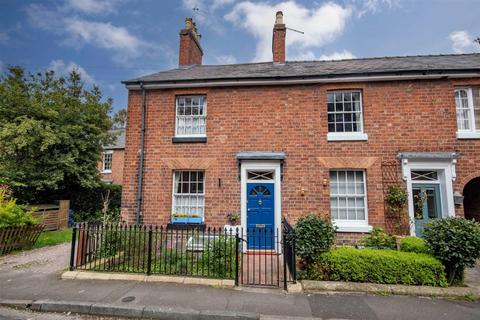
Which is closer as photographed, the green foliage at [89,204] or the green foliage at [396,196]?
the green foliage at [396,196]

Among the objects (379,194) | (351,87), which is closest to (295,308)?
(379,194)

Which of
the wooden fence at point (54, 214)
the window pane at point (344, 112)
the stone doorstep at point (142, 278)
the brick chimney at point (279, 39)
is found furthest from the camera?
the wooden fence at point (54, 214)

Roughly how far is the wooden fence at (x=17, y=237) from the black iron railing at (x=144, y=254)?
368 centimetres

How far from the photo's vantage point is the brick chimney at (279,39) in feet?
39.2

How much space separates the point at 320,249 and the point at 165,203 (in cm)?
580

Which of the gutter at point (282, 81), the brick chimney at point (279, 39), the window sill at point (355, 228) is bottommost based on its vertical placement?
the window sill at point (355, 228)

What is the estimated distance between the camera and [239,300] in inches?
200

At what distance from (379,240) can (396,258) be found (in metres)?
2.36

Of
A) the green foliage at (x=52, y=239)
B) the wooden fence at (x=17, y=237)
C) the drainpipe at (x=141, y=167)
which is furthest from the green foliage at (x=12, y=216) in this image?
the drainpipe at (x=141, y=167)

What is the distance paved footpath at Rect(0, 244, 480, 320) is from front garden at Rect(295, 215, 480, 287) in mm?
554

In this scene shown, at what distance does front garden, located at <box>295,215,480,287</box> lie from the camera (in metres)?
5.62

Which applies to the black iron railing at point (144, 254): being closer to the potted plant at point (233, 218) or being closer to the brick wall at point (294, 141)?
the potted plant at point (233, 218)

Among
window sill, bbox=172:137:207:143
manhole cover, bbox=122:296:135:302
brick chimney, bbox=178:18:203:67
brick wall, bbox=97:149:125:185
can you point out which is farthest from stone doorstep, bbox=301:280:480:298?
brick wall, bbox=97:149:125:185

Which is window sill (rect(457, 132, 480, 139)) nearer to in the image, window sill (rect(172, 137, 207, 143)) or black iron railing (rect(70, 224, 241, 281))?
black iron railing (rect(70, 224, 241, 281))
